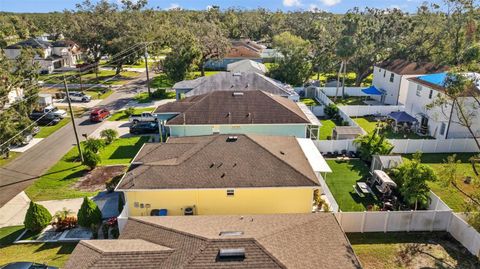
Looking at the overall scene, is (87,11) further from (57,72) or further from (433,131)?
(433,131)

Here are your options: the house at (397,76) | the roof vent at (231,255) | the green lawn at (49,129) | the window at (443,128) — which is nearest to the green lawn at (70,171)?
the green lawn at (49,129)

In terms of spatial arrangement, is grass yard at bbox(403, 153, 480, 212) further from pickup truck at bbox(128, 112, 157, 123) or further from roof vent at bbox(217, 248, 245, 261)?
pickup truck at bbox(128, 112, 157, 123)

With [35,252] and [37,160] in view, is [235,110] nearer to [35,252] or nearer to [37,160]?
[37,160]

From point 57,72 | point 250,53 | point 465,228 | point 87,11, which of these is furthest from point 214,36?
point 465,228

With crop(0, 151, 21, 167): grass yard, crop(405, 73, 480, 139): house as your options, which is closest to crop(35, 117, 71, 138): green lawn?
crop(0, 151, 21, 167): grass yard

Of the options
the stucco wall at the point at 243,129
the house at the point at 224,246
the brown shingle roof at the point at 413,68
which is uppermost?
the brown shingle roof at the point at 413,68

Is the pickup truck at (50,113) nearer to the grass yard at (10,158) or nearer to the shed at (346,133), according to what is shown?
the grass yard at (10,158)

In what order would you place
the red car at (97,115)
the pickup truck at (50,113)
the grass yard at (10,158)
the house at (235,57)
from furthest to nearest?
the house at (235,57), the pickup truck at (50,113), the red car at (97,115), the grass yard at (10,158)
